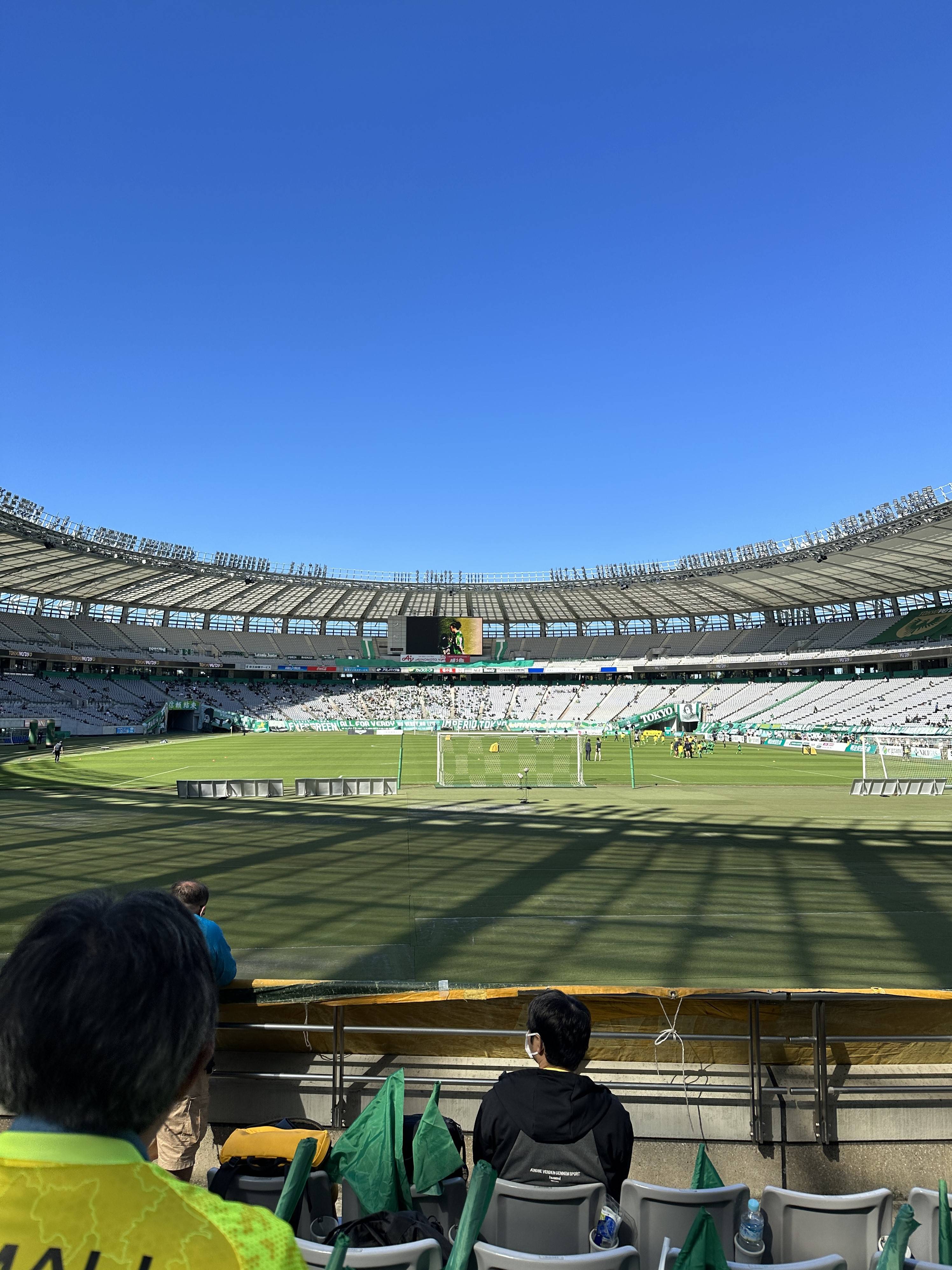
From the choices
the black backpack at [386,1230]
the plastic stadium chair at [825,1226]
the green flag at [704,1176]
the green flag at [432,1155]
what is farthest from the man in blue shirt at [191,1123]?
the plastic stadium chair at [825,1226]

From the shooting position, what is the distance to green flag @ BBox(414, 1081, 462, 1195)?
3221 mm

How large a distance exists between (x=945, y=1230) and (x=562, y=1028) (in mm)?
1440

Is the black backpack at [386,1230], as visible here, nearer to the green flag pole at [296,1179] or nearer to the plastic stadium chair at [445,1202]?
the green flag pole at [296,1179]

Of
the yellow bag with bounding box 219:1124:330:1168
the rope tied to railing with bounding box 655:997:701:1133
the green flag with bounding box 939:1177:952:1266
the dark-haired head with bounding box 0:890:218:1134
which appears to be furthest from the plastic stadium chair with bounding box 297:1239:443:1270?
the rope tied to railing with bounding box 655:997:701:1133

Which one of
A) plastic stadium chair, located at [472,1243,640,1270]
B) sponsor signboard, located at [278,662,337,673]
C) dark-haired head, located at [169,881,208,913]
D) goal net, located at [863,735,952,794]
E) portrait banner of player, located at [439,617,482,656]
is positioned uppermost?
portrait banner of player, located at [439,617,482,656]

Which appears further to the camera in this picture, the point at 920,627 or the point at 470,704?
the point at 470,704

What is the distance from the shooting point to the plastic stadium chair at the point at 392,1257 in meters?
2.30

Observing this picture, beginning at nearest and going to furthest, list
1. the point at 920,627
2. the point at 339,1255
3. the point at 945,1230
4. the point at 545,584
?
the point at 339,1255, the point at 945,1230, the point at 920,627, the point at 545,584

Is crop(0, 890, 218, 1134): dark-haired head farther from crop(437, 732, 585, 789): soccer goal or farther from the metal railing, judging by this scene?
crop(437, 732, 585, 789): soccer goal

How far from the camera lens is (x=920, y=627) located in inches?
2598

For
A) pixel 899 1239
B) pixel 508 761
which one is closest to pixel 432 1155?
pixel 899 1239

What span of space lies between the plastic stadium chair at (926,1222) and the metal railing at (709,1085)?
1226mm

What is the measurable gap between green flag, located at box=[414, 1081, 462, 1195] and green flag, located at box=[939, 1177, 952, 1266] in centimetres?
184

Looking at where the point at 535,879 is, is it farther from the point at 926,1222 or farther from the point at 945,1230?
the point at 945,1230
